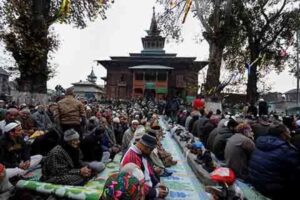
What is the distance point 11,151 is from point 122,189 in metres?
3.98

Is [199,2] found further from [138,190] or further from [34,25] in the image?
[138,190]

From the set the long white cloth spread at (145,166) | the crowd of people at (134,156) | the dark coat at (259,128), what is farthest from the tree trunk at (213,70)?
the long white cloth spread at (145,166)

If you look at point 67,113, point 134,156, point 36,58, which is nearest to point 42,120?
point 67,113

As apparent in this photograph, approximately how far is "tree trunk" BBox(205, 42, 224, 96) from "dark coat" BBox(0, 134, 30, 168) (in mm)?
16133

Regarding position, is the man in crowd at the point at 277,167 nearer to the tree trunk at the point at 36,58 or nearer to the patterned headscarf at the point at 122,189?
the patterned headscarf at the point at 122,189

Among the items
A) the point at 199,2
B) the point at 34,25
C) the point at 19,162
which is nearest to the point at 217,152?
the point at 19,162

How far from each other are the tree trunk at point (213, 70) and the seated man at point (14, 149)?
16148 mm

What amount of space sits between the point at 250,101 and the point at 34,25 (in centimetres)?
1584

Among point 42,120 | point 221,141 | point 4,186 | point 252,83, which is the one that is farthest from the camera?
point 252,83

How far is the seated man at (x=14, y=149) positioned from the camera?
572cm

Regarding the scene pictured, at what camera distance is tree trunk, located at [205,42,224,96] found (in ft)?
69.9

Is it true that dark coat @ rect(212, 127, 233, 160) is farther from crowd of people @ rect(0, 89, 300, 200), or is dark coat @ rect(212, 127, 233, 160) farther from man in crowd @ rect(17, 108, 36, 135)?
man in crowd @ rect(17, 108, 36, 135)

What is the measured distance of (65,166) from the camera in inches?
216

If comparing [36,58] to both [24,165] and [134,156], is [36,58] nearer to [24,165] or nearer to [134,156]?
[24,165]
